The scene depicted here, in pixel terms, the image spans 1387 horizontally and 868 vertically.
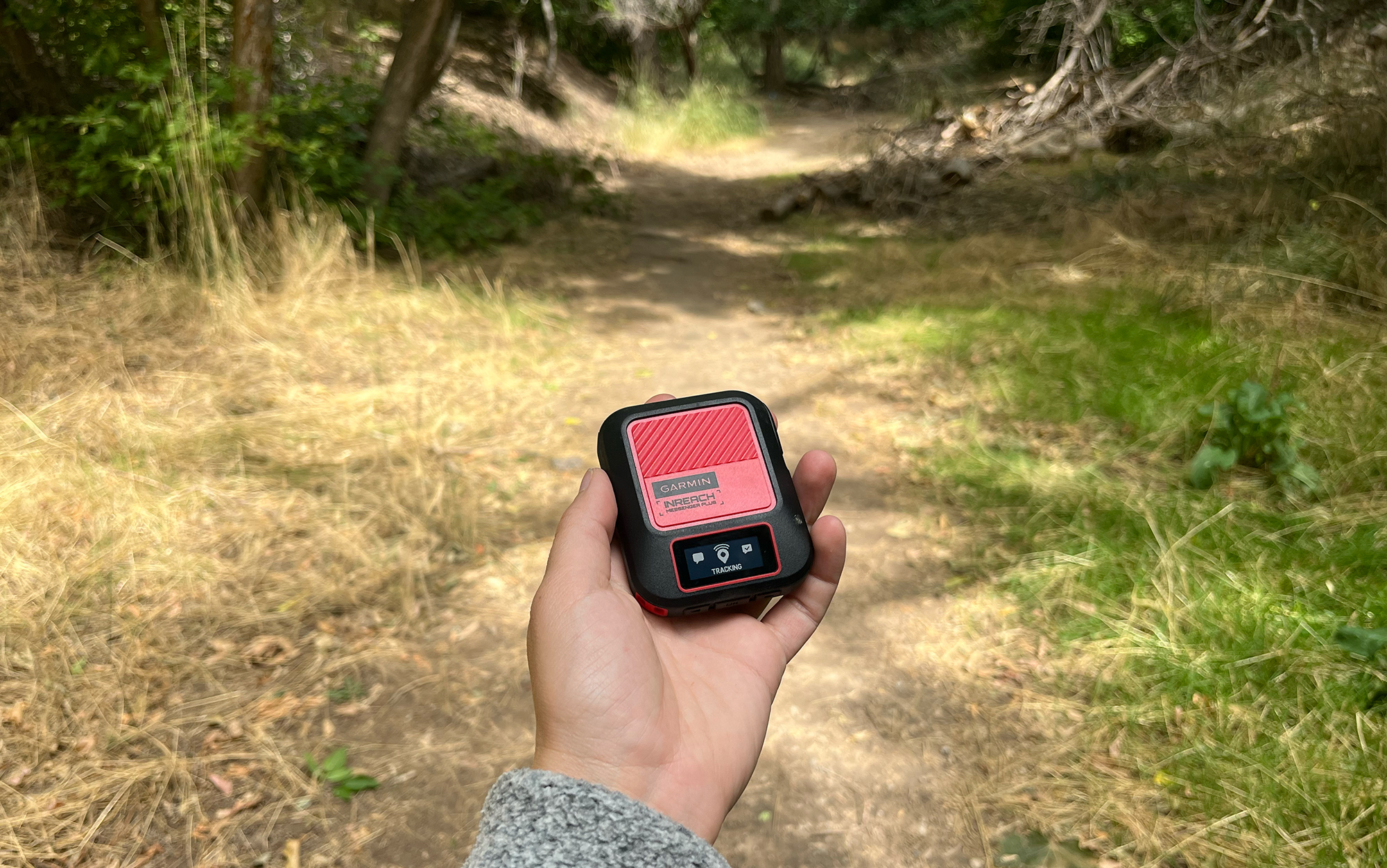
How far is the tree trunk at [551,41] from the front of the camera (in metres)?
11.3

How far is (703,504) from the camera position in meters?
1.63

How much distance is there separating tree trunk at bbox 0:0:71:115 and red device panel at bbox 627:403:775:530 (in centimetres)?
501

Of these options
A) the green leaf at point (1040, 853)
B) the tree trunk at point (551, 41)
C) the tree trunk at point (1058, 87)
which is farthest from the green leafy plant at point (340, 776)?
the tree trunk at point (551, 41)

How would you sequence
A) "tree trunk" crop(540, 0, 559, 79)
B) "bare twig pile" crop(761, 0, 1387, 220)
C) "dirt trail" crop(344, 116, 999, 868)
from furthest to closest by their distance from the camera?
"tree trunk" crop(540, 0, 559, 79) → "bare twig pile" crop(761, 0, 1387, 220) → "dirt trail" crop(344, 116, 999, 868)

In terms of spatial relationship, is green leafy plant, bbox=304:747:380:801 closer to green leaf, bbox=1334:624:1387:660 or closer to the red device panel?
the red device panel

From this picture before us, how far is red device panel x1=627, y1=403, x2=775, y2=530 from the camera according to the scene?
1.62m

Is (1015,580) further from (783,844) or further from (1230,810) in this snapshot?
(783,844)

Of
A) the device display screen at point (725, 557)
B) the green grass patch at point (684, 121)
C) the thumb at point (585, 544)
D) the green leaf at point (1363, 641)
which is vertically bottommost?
the green grass patch at point (684, 121)

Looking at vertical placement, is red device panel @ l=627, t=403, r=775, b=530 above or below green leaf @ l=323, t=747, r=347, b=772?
above

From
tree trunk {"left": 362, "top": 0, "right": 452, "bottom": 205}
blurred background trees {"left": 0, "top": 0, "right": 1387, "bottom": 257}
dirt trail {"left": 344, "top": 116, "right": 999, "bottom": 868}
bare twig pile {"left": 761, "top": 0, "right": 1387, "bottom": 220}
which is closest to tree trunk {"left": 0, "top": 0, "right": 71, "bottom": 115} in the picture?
blurred background trees {"left": 0, "top": 0, "right": 1387, "bottom": 257}

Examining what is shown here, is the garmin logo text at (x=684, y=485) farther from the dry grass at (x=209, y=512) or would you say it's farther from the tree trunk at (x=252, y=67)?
the tree trunk at (x=252, y=67)

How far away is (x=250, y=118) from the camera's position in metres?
4.39

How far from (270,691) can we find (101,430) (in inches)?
60.0

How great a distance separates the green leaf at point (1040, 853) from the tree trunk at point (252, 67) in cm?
467
